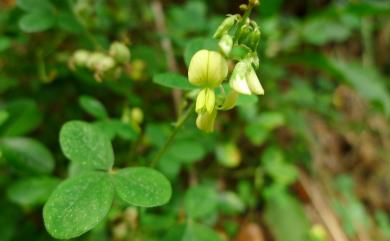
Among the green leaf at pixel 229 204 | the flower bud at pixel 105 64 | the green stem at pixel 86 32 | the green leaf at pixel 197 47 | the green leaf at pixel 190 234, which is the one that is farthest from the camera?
the green leaf at pixel 229 204

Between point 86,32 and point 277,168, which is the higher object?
point 86,32

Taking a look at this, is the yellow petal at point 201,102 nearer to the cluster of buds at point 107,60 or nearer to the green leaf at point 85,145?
the green leaf at point 85,145

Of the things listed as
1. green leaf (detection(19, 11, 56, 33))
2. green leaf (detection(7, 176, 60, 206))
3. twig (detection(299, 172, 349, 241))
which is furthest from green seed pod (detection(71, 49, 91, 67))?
twig (detection(299, 172, 349, 241))

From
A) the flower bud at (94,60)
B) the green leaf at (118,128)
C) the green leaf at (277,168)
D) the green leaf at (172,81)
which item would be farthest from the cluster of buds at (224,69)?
the green leaf at (277,168)

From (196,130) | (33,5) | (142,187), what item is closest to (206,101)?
(142,187)

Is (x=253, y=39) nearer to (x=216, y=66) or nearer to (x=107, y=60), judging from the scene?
(x=216, y=66)

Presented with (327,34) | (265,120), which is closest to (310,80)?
(327,34)
